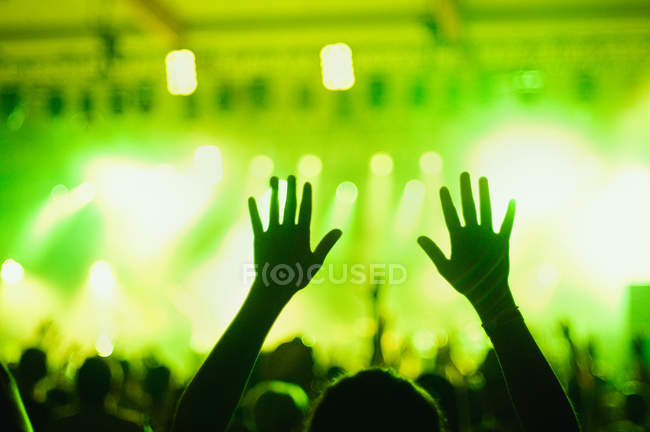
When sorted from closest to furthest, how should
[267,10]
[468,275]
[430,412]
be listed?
[430,412], [468,275], [267,10]

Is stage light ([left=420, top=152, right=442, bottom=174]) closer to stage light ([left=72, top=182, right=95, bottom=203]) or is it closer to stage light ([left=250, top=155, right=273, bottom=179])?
stage light ([left=250, top=155, right=273, bottom=179])

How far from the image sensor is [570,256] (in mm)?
10133

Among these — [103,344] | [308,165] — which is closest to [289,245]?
[308,165]

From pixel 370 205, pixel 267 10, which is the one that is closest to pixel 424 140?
pixel 370 205

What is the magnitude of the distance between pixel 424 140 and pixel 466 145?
65 centimetres

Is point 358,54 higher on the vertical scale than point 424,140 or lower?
higher

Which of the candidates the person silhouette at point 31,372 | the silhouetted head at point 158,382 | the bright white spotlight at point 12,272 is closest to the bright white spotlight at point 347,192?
the bright white spotlight at point 12,272

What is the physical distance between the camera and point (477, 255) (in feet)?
4.54

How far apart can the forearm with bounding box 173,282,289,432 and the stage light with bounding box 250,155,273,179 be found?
9.64 m

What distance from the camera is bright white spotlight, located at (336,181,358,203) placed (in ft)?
35.3

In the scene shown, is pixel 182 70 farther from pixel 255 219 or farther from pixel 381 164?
pixel 255 219

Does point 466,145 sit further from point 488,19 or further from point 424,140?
point 488,19

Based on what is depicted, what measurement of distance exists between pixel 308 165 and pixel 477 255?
9582 millimetres

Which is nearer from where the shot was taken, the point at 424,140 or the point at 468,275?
the point at 468,275
